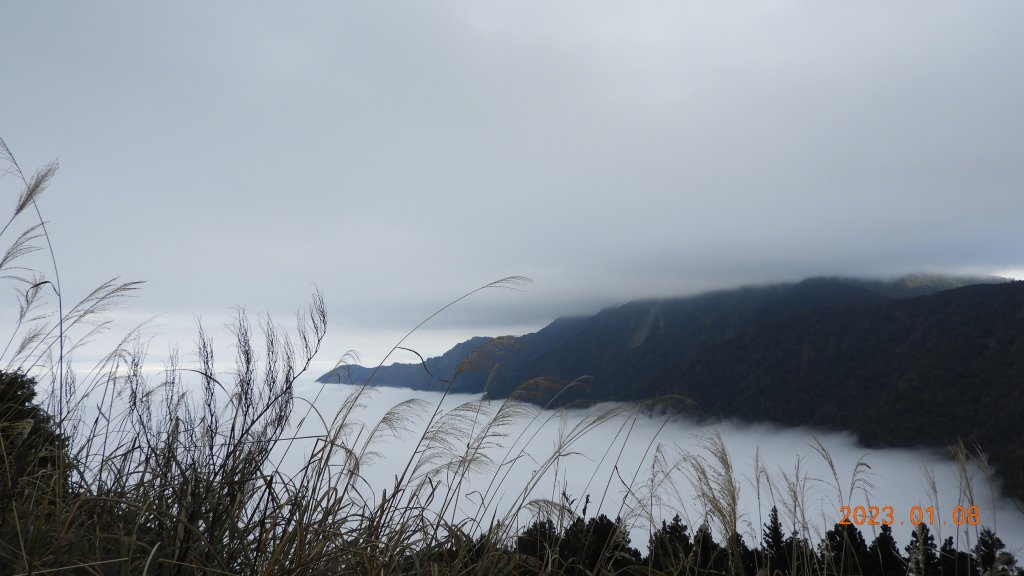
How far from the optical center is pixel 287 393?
2203 millimetres

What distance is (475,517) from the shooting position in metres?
2.59

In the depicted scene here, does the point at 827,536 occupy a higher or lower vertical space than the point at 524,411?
lower

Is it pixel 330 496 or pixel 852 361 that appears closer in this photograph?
pixel 330 496

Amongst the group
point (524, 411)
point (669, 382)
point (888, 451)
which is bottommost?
point (888, 451)

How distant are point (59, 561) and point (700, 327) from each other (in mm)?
166205

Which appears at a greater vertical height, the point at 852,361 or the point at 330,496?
the point at 330,496

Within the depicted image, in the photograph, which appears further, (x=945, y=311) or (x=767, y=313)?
(x=767, y=313)

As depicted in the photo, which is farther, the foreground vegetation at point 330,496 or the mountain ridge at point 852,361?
the mountain ridge at point 852,361

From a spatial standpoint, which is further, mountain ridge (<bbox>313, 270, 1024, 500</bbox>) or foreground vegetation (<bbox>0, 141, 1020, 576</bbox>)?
mountain ridge (<bbox>313, 270, 1024, 500</bbox>)

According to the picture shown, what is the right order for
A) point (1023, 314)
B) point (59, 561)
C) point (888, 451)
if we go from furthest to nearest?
point (1023, 314), point (888, 451), point (59, 561)

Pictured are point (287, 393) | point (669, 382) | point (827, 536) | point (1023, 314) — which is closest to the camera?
point (287, 393)

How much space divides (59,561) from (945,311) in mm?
125940

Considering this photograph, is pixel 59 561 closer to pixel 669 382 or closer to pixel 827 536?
pixel 827 536

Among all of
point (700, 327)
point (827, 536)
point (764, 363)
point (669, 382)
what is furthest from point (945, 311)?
point (827, 536)
